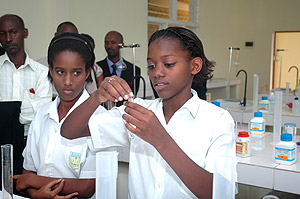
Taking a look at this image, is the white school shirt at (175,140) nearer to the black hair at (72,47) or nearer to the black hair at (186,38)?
the black hair at (186,38)

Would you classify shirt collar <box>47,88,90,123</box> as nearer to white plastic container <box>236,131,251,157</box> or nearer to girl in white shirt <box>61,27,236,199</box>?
girl in white shirt <box>61,27,236,199</box>

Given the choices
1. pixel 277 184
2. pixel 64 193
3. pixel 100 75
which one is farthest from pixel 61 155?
pixel 100 75

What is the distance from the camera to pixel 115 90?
101 cm

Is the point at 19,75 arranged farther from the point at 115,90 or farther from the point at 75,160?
the point at 115,90

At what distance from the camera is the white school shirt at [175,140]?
3.54 ft

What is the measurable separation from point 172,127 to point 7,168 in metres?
0.53

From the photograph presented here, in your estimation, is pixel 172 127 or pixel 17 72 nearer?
pixel 172 127

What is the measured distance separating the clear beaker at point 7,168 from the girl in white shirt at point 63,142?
0.36 m

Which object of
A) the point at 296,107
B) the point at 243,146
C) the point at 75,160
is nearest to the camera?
the point at 75,160

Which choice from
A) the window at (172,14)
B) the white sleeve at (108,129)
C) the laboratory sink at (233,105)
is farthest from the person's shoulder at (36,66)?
the window at (172,14)

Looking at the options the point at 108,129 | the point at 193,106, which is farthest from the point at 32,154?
the point at 193,106

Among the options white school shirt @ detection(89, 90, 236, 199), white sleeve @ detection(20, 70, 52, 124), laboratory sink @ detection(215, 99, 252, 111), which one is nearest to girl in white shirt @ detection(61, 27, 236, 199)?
white school shirt @ detection(89, 90, 236, 199)

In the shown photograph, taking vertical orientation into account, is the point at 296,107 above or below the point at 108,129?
below

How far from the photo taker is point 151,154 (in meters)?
1.15
